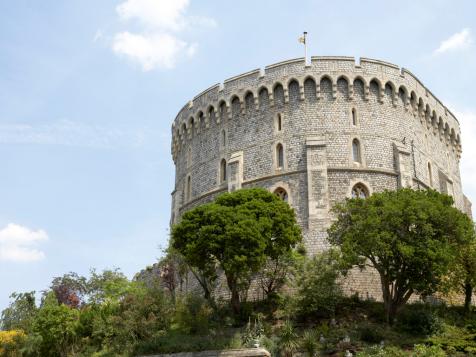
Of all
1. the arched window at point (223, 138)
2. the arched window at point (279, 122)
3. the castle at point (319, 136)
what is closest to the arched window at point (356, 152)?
the castle at point (319, 136)

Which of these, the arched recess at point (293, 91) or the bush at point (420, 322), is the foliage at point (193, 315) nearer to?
the bush at point (420, 322)

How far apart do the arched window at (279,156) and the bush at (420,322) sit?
35.8ft

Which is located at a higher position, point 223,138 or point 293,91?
point 293,91

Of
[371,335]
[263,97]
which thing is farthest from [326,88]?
[371,335]

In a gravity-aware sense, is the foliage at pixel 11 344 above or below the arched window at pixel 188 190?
below

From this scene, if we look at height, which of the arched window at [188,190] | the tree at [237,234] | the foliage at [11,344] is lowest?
the foliage at [11,344]

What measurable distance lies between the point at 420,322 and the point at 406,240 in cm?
338

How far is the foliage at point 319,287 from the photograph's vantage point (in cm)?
2588

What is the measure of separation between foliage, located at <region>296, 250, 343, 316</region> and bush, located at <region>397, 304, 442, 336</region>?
2.89m

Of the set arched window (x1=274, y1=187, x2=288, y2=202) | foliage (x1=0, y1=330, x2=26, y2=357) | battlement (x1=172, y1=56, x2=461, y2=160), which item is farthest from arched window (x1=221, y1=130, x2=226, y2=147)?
foliage (x1=0, y1=330, x2=26, y2=357)

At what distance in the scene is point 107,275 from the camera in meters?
45.2

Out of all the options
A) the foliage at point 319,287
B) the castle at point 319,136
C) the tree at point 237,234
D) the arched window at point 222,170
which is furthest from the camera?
the arched window at point 222,170

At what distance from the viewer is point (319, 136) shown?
33031mm

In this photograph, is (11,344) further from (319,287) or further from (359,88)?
(359,88)
